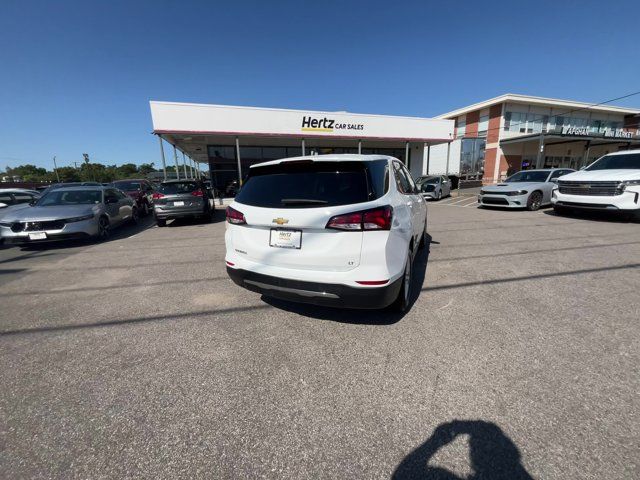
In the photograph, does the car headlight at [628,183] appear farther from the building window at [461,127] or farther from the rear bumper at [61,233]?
the building window at [461,127]

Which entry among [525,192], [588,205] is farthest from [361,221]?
[525,192]

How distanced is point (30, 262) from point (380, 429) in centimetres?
744

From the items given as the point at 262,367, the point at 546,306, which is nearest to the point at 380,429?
the point at 262,367

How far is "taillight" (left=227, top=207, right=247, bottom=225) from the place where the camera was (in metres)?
3.04

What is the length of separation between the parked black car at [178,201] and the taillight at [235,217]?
7080 millimetres

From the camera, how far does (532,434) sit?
5.77 ft

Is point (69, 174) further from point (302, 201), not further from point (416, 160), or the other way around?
point (302, 201)

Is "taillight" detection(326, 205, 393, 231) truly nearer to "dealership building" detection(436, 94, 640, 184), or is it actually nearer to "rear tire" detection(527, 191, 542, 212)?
"rear tire" detection(527, 191, 542, 212)

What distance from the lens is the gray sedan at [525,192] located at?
1044cm

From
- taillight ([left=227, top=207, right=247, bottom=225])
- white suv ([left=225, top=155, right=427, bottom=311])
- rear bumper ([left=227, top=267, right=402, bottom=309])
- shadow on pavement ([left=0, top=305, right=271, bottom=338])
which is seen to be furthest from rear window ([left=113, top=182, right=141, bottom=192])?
rear bumper ([left=227, top=267, right=402, bottom=309])

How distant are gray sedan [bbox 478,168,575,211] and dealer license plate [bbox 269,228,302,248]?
10.7 metres

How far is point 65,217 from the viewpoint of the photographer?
670cm

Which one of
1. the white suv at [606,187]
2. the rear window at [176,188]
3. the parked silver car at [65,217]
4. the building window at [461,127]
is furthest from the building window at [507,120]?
the parked silver car at [65,217]

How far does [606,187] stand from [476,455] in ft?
Result: 31.0
